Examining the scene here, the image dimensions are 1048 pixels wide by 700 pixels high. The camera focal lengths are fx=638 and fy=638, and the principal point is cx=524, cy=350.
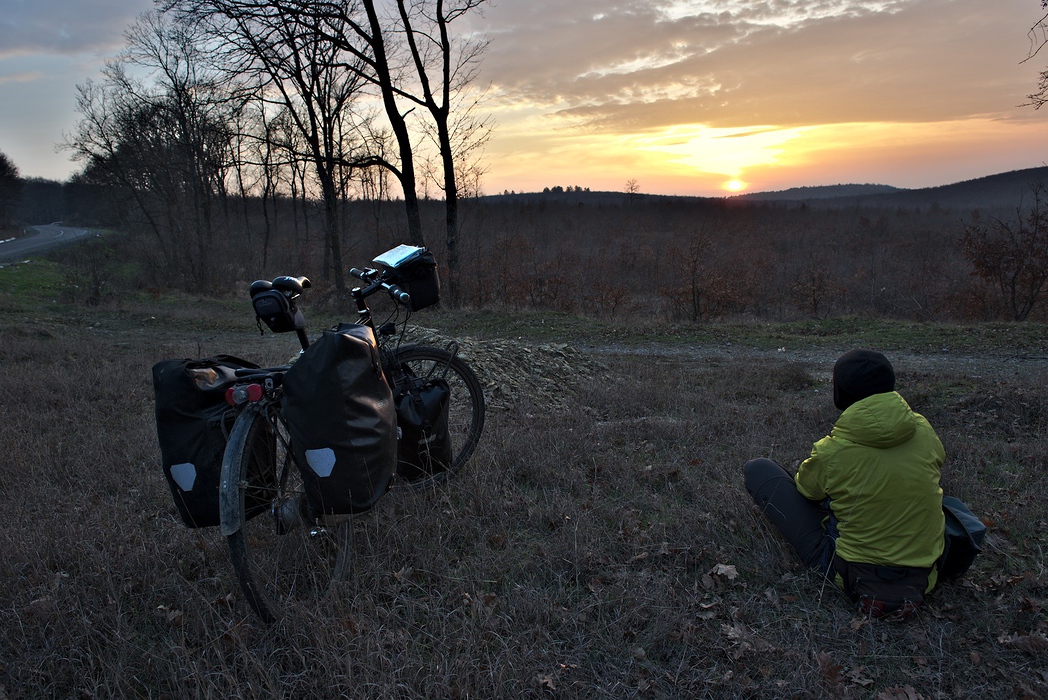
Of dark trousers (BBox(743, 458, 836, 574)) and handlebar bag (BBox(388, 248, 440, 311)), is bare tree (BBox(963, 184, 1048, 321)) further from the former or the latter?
handlebar bag (BBox(388, 248, 440, 311))

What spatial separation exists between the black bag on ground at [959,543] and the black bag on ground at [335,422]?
2.51m

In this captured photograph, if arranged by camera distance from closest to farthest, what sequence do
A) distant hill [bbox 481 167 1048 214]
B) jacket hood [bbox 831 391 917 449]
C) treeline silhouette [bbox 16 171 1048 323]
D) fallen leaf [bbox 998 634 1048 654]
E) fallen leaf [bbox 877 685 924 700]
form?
fallen leaf [bbox 877 685 924 700], fallen leaf [bbox 998 634 1048 654], jacket hood [bbox 831 391 917 449], treeline silhouette [bbox 16 171 1048 323], distant hill [bbox 481 167 1048 214]

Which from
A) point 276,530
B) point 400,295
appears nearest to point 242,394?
point 276,530

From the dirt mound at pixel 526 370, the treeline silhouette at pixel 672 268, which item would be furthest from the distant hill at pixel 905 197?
the dirt mound at pixel 526 370

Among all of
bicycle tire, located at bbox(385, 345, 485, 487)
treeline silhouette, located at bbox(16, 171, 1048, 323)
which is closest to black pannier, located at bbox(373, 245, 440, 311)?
bicycle tire, located at bbox(385, 345, 485, 487)

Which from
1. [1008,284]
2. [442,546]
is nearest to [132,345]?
[442,546]

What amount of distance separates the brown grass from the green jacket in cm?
30

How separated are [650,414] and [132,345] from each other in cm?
985

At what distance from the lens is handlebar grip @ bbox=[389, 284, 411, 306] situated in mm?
3479

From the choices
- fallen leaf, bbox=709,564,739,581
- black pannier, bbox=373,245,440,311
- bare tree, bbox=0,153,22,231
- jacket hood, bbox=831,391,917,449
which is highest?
bare tree, bbox=0,153,22,231

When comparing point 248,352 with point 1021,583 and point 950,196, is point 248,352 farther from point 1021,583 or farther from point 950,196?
point 950,196

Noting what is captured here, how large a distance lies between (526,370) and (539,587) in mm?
4749

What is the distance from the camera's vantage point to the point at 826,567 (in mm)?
2979

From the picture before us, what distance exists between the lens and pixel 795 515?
320 cm
